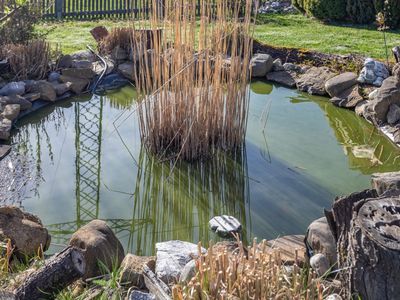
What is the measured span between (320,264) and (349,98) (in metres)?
3.76

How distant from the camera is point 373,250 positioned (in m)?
2.39

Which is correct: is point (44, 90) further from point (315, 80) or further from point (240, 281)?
point (240, 281)

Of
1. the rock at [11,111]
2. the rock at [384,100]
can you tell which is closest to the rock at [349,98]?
the rock at [384,100]

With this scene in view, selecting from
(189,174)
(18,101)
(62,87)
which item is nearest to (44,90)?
(62,87)

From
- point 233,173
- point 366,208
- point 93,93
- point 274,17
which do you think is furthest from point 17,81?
point 274,17

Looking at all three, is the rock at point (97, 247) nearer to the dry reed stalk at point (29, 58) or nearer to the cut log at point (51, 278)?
the cut log at point (51, 278)

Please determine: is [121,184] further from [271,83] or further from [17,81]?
[271,83]

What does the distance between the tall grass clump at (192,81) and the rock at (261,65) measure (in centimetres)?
244

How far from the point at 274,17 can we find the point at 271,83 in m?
4.46

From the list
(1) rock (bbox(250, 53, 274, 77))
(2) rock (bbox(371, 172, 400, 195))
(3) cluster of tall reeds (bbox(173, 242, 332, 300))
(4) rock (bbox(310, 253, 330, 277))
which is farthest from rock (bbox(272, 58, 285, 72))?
(3) cluster of tall reeds (bbox(173, 242, 332, 300))

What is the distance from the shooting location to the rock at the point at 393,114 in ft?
18.5

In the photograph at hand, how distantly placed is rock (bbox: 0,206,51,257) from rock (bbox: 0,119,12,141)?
2.11m

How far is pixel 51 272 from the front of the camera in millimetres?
2555

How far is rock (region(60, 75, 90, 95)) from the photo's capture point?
665 cm
